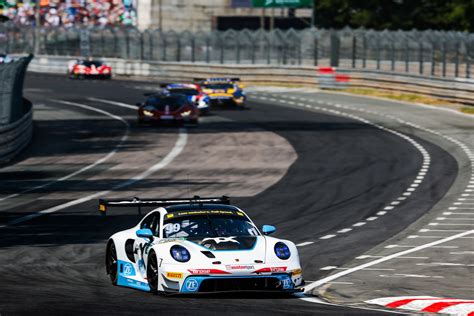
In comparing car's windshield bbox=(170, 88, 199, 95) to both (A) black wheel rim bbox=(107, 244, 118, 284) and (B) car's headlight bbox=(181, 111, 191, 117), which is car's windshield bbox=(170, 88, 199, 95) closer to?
(B) car's headlight bbox=(181, 111, 191, 117)

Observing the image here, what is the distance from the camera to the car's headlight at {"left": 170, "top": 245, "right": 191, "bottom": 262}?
15438 mm

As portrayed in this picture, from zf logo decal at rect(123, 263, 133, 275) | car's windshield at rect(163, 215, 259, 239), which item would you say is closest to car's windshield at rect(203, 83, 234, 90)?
zf logo decal at rect(123, 263, 133, 275)

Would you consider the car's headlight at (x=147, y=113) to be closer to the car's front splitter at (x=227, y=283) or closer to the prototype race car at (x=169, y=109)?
the prototype race car at (x=169, y=109)

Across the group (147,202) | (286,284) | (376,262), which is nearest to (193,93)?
(376,262)

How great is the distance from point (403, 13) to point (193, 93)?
6300cm

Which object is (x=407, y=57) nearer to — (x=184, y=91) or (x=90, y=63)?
(x=184, y=91)

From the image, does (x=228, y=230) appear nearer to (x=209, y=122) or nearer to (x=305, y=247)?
(x=305, y=247)

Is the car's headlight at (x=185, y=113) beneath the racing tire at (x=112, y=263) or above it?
beneath

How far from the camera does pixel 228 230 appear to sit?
648 inches

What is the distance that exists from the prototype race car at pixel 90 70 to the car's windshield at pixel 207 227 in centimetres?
6853

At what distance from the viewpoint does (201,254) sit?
50.8 ft

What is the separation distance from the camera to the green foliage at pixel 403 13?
109000mm

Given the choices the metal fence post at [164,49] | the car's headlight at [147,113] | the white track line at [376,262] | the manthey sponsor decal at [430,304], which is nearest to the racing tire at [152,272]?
the white track line at [376,262]

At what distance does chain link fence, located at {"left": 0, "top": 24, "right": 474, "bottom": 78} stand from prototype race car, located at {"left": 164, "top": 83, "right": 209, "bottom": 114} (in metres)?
7.30
